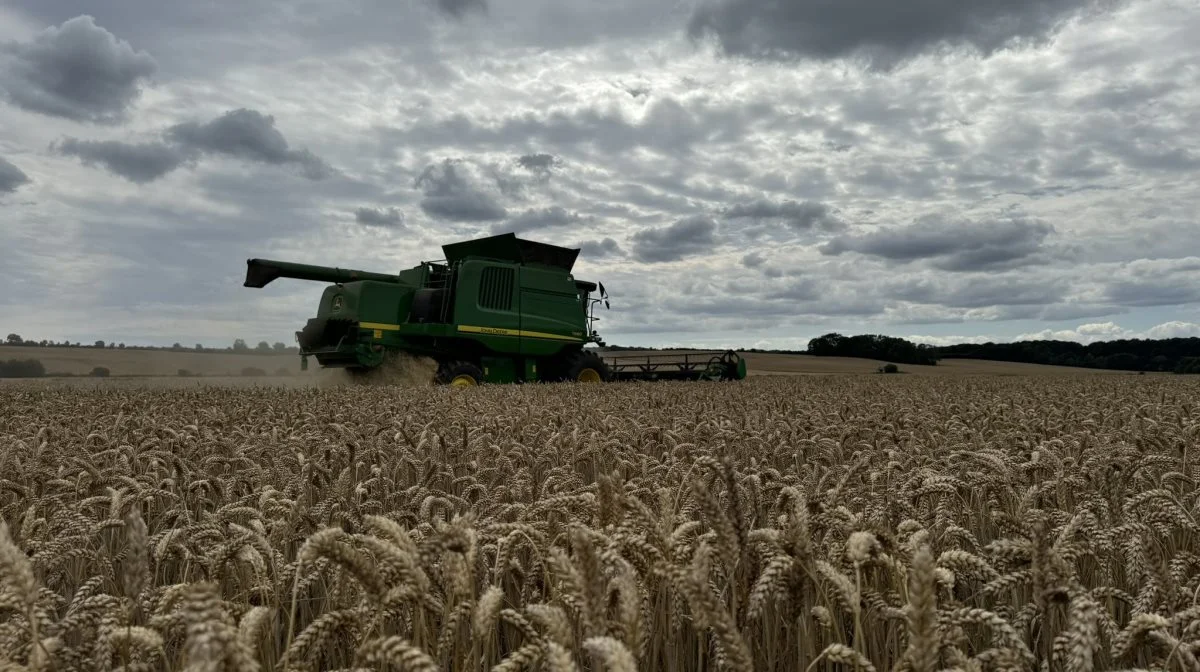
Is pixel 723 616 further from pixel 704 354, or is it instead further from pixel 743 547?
pixel 704 354

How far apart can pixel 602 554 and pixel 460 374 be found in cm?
1825

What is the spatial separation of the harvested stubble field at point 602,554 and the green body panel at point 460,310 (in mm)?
12011

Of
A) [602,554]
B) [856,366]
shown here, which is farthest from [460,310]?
[856,366]

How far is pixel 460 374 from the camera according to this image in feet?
65.6

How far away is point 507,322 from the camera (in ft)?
70.8

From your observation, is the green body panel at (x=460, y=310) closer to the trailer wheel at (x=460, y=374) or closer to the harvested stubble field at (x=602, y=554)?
the trailer wheel at (x=460, y=374)

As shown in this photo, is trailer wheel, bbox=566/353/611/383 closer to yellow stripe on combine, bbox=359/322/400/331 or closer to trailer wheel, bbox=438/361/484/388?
trailer wheel, bbox=438/361/484/388

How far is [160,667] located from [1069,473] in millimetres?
4842

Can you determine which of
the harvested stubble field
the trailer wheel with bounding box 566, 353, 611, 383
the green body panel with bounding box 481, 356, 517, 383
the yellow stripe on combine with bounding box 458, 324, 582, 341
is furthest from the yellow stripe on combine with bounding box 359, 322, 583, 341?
the harvested stubble field

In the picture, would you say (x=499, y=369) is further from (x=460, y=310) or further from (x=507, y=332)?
(x=460, y=310)

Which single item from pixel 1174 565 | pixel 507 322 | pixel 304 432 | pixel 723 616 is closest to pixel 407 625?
pixel 723 616

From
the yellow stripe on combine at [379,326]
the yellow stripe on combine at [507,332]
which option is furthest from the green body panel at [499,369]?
the yellow stripe on combine at [379,326]

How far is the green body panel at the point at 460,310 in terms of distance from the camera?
794 inches

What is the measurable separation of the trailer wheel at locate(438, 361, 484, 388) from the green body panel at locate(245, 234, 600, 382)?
2.42 feet
